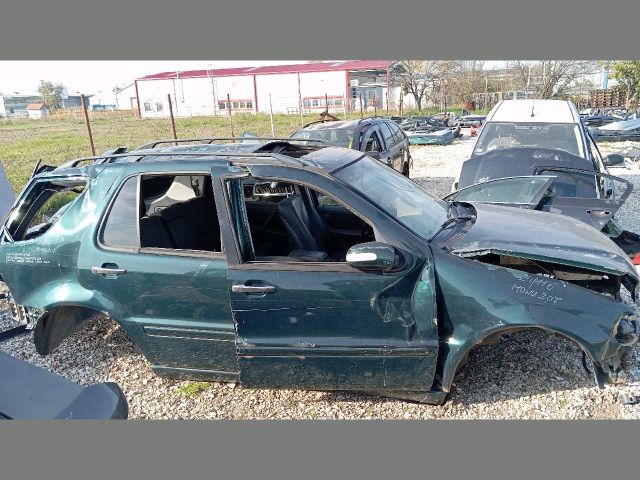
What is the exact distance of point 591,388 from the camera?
359 cm

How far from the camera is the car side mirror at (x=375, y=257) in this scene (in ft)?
9.93

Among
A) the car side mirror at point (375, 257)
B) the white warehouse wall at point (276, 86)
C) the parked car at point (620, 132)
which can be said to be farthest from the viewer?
the white warehouse wall at point (276, 86)

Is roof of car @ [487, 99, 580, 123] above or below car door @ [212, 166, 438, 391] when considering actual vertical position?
above

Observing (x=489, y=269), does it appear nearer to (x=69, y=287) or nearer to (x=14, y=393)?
(x=14, y=393)

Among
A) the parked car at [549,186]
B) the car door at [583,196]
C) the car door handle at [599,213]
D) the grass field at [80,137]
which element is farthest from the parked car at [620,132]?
the car door handle at [599,213]

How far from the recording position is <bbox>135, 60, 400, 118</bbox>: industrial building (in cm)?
3734

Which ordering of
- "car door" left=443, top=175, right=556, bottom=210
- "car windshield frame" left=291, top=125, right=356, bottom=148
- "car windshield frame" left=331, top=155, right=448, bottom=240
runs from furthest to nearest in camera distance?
"car windshield frame" left=291, top=125, right=356, bottom=148 → "car door" left=443, top=175, right=556, bottom=210 → "car windshield frame" left=331, top=155, right=448, bottom=240

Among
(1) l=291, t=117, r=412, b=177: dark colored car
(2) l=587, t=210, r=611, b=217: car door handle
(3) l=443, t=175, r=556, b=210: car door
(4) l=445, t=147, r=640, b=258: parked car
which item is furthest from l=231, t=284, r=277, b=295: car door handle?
(1) l=291, t=117, r=412, b=177: dark colored car

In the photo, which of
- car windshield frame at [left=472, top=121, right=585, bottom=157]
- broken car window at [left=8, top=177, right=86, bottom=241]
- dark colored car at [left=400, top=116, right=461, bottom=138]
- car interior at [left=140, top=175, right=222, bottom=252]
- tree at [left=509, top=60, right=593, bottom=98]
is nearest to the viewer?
car interior at [left=140, top=175, right=222, bottom=252]

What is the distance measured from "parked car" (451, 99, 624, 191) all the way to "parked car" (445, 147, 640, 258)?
1.68 feet

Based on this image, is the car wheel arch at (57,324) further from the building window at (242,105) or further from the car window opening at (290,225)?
the building window at (242,105)

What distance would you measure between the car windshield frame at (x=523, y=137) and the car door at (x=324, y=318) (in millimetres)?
4675

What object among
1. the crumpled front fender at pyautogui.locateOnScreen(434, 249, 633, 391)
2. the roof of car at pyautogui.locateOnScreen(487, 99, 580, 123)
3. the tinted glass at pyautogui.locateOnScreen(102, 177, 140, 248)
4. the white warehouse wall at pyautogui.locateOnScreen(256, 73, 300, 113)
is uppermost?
the white warehouse wall at pyautogui.locateOnScreen(256, 73, 300, 113)

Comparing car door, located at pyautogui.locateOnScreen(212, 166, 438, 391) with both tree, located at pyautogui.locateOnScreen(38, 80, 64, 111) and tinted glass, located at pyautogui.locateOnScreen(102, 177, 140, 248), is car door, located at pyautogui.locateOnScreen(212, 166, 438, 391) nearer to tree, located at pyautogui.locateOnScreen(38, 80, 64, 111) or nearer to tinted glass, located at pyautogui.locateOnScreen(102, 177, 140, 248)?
tinted glass, located at pyautogui.locateOnScreen(102, 177, 140, 248)
